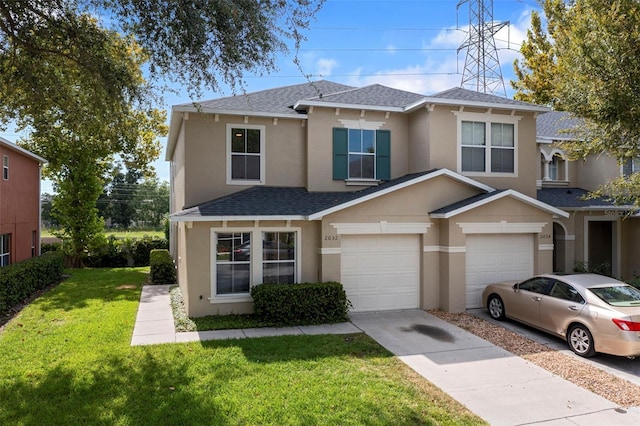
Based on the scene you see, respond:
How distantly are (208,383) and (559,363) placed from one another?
6.57 m

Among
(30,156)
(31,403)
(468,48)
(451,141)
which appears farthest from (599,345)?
(468,48)

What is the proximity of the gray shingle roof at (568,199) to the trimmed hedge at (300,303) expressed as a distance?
30.3ft

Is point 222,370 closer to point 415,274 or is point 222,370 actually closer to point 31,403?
point 31,403

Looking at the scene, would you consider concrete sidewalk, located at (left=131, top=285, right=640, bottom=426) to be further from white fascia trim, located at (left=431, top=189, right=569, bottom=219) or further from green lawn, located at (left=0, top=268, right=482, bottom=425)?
white fascia trim, located at (left=431, top=189, right=569, bottom=219)

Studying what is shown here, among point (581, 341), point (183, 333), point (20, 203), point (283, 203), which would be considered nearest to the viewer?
point (581, 341)

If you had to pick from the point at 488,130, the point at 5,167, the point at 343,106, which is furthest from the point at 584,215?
the point at 5,167

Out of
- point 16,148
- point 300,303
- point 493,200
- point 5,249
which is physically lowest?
point 300,303

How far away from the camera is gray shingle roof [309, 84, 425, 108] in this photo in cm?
1348

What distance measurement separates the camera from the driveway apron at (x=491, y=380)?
239 inches

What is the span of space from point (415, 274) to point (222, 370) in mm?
6832

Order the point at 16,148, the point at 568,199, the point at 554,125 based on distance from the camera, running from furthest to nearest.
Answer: the point at 554,125 < the point at 16,148 < the point at 568,199

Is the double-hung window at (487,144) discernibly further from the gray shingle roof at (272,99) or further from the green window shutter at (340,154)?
the gray shingle roof at (272,99)

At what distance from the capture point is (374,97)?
1436 centimetres

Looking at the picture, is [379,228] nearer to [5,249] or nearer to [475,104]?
[475,104]
